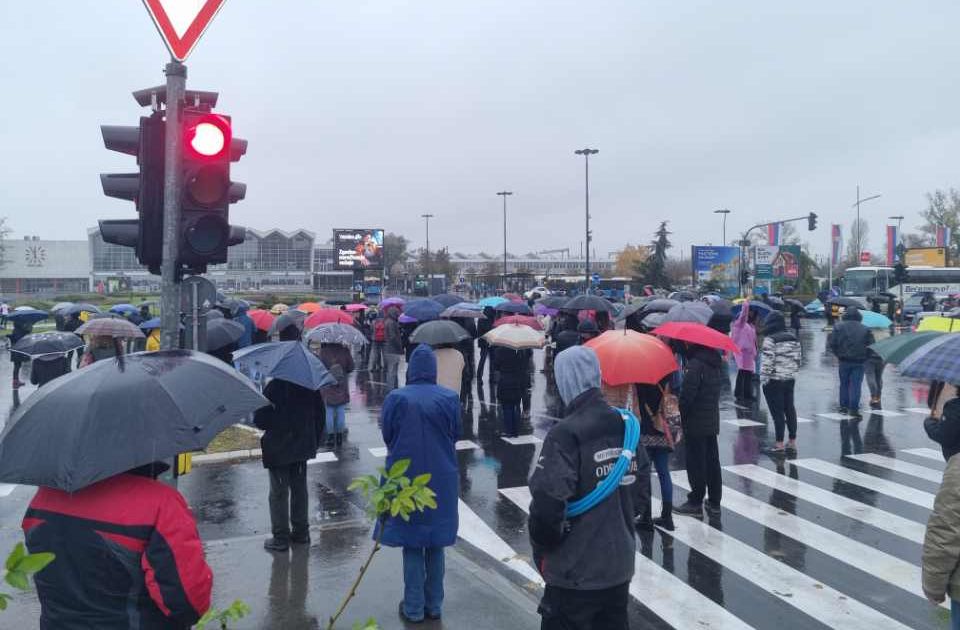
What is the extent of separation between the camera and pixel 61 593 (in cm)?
295

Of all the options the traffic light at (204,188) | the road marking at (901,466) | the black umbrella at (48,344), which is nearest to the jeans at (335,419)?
the black umbrella at (48,344)

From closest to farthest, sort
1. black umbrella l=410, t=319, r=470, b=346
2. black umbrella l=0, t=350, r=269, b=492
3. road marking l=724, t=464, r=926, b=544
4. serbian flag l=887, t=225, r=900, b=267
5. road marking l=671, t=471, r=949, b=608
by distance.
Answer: black umbrella l=0, t=350, r=269, b=492 < road marking l=671, t=471, r=949, b=608 < road marking l=724, t=464, r=926, b=544 < black umbrella l=410, t=319, r=470, b=346 < serbian flag l=887, t=225, r=900, b=267

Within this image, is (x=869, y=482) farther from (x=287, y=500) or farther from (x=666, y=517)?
(x=287, y=500)

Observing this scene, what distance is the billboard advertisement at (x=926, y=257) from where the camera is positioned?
5419 cm

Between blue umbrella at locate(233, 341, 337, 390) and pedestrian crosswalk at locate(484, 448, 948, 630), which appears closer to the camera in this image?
pedestrian crosswalk at locate(484, 448, 948, 630)

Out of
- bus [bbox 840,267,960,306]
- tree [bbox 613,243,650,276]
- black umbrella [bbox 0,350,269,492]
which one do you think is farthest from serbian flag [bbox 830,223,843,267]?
black umbrella [bbox 0,350,269,492]

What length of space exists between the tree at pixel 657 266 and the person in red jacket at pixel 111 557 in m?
54.9

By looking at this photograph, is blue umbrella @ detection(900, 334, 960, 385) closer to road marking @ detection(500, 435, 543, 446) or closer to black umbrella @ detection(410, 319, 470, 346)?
black umbrella @ detection(410, 319, 470, 346)

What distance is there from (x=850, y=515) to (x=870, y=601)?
2.31 m

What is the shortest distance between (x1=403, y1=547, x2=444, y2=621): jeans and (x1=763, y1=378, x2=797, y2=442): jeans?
22.5 feet

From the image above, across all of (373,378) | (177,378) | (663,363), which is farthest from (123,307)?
(177,378)

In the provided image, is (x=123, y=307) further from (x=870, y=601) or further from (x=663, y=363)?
(x=870, y=601)

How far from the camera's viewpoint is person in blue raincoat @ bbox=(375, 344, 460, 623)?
5.15 meters

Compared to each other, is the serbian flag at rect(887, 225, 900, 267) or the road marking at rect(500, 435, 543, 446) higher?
the serbian flag at rect(887, 225, 900, 267)
